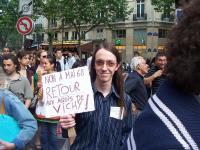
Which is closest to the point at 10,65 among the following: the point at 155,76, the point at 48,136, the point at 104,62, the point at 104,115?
the point at 48,136

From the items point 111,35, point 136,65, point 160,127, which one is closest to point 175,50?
point 160,127

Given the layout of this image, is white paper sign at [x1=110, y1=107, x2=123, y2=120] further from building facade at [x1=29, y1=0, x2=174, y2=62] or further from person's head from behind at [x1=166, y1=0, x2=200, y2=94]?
building facade at [x1=29, y1=0, x2=174, y2=62]

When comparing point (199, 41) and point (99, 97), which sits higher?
point (199, 41)

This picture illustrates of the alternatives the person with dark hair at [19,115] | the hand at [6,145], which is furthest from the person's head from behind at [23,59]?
the hand at [6,145]

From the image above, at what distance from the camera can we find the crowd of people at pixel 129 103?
160cm

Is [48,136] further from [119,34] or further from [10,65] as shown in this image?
[119,34]

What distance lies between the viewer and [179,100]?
163 centimetres

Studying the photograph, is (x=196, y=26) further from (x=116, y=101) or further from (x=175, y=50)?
(x=116, y=101)

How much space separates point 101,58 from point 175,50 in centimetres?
222

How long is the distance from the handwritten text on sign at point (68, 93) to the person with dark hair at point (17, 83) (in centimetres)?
335

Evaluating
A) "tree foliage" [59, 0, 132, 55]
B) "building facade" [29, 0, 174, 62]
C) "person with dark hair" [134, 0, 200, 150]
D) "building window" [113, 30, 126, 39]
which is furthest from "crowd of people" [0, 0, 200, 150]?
"building window" [113, 30, 126, 39]

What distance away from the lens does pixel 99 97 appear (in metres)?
3.71

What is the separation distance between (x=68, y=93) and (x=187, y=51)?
207 cm

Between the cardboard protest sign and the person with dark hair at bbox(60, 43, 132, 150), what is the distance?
0.32ft
